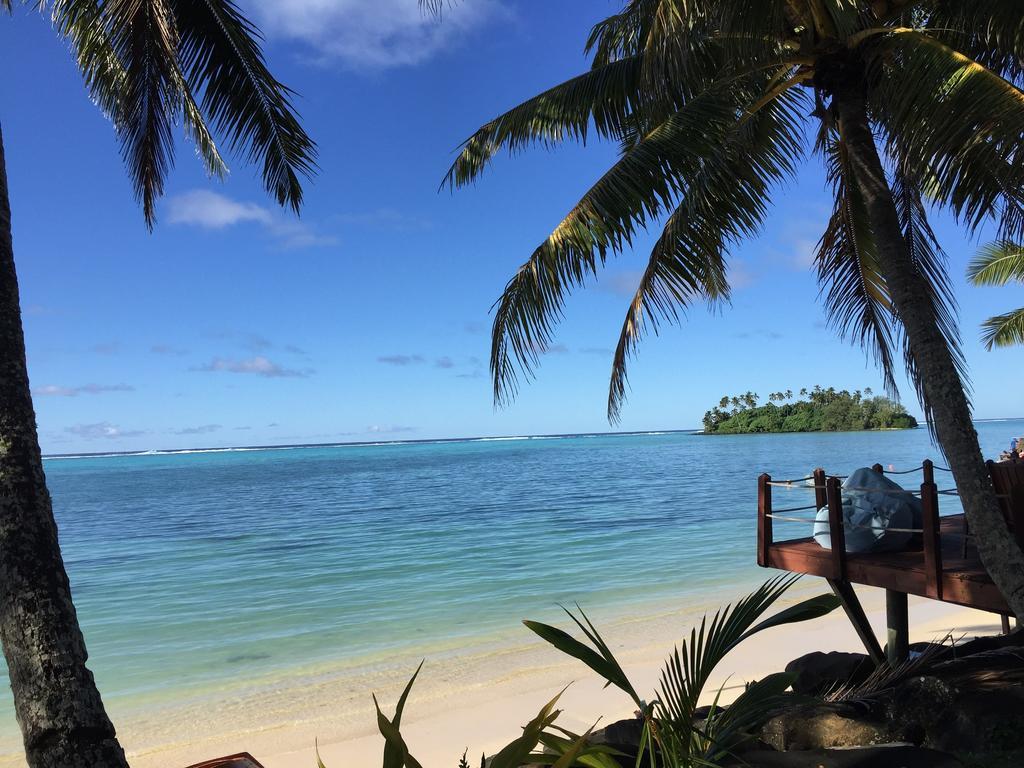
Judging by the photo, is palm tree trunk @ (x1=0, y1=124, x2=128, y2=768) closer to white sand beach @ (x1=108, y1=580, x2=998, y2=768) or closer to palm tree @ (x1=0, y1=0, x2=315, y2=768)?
palm tree @ (x1=0, y1=0, x2=315, y2=768)

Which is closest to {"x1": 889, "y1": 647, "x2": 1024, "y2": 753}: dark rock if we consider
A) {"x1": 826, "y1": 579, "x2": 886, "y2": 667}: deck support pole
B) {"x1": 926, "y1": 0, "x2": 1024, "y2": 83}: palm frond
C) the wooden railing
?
the wooden railing

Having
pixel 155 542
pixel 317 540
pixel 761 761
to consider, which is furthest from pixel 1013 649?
pixel 155 542

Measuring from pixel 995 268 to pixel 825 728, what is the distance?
1789 centimetres

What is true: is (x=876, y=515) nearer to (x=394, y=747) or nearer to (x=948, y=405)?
(x=948, y=405)

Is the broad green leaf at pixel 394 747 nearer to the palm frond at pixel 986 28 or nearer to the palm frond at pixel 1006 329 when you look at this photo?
the palm frond at pixel 986 28

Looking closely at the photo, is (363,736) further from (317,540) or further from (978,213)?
(317,540)

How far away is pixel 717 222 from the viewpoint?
20.5 ft

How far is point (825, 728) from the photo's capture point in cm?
426

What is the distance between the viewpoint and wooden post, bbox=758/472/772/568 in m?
6.72

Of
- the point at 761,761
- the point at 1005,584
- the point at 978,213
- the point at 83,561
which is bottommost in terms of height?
the point at 83,561

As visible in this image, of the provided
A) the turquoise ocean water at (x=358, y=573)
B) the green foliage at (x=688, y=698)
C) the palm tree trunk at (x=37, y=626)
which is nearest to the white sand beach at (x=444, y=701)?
the turquoise ocean water at (x=358, y=573)

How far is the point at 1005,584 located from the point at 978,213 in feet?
9.62

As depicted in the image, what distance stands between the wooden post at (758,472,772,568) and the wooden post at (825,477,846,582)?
2.09 ft

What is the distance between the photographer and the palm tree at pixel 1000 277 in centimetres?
1762
